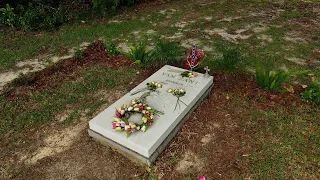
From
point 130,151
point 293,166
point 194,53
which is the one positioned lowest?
point 293,166

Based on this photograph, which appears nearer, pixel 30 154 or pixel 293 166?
pixel 293 166

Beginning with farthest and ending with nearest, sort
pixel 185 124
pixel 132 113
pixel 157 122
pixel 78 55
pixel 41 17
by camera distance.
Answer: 1. pixel 41 17
2. pixel 78 55
3. pixel 185 124
4. pixel 132 113
5. pixel 157 122

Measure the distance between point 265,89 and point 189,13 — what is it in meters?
4.15

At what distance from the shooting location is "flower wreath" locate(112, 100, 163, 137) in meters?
2.78

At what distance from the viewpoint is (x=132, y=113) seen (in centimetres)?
302

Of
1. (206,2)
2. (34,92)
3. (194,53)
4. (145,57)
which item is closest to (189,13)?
(206,2)

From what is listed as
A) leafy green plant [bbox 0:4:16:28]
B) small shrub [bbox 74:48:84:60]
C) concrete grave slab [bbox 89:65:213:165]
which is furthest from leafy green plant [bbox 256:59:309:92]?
leafy green plant [bbox 0:4:16:28]

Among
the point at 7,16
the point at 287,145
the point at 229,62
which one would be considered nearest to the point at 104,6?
the point at 7,16

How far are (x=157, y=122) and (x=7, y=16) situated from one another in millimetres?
5601

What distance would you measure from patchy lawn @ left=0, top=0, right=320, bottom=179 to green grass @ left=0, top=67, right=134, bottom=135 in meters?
0.01

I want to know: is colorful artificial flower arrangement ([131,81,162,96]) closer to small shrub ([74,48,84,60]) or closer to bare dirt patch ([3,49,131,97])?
bare dirt patch ([3,49,131,97])

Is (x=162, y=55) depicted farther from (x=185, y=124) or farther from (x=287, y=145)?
(x=287, y=145)

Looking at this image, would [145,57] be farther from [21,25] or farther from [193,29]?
[21,25]

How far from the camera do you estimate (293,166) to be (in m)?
2.69
